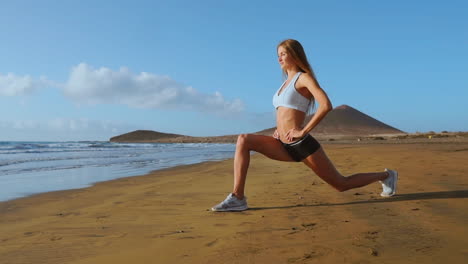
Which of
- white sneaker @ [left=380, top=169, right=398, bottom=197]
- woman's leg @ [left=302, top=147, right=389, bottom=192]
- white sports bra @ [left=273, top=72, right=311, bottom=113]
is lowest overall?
white sneaker @ [left=380, top=169, right=398, bottom=197]

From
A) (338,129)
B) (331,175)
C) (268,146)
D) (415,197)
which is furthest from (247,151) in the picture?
(338,129)

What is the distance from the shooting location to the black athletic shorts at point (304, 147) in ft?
11.1

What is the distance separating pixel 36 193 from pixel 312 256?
460cm

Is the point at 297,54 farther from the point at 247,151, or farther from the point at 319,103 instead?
the point at 247,151

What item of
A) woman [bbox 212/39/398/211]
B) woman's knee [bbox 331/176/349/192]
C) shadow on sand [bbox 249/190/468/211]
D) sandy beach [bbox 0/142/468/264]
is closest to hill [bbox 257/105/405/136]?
shadow on sand [bbox 249/190/468/211]

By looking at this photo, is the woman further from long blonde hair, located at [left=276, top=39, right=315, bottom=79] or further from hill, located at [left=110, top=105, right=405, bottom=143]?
hill, located at [left=110, top=105, right=405, bottom=143]

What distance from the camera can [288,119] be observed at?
3.47 metres

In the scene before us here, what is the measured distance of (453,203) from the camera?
3.39 meters

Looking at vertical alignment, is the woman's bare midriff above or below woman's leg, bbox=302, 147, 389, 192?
above

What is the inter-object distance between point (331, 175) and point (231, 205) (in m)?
0.97

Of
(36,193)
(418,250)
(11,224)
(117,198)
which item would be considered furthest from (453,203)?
(36,193)

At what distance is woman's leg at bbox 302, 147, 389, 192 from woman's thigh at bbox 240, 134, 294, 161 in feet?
0.71

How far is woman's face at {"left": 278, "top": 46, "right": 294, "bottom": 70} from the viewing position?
138 inches

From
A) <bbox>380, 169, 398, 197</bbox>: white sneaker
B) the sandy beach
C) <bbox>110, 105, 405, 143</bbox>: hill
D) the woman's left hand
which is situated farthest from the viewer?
<bbox>110, 105, 405, 143</bbox>: hill
